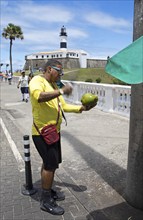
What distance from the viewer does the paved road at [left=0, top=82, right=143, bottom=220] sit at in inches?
140

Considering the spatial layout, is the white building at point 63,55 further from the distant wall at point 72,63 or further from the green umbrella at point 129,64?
the green umbrella at point 129,64

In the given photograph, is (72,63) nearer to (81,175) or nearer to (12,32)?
(12,32)

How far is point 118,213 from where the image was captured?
3.48m

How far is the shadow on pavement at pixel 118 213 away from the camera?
3393 mm

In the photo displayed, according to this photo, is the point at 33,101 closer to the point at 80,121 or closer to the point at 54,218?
the point at 54,218

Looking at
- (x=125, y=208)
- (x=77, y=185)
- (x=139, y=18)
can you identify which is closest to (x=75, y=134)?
(x=77, y=185)

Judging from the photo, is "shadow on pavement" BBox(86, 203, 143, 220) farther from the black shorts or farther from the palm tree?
the palm tree

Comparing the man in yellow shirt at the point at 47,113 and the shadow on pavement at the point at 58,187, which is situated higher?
the man in yellow shirt at the point at 47,113

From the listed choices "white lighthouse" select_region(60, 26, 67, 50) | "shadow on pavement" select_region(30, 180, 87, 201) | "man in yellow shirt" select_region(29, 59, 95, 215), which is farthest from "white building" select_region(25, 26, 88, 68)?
"man in yellow shirt" select_region(29, 59, 95, 215)

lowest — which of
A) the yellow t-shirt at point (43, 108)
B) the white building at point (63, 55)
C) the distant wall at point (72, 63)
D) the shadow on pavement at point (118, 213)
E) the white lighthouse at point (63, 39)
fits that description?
the shadow on pavement at point (118, 213)

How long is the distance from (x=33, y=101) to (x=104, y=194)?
1.88 metres

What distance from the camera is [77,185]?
4336 mm

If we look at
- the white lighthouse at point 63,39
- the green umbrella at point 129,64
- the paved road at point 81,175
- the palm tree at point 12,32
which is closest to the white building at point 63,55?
the white lighthouse at point 63,39

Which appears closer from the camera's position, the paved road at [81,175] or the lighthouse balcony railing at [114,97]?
the paved road at [81,175]
